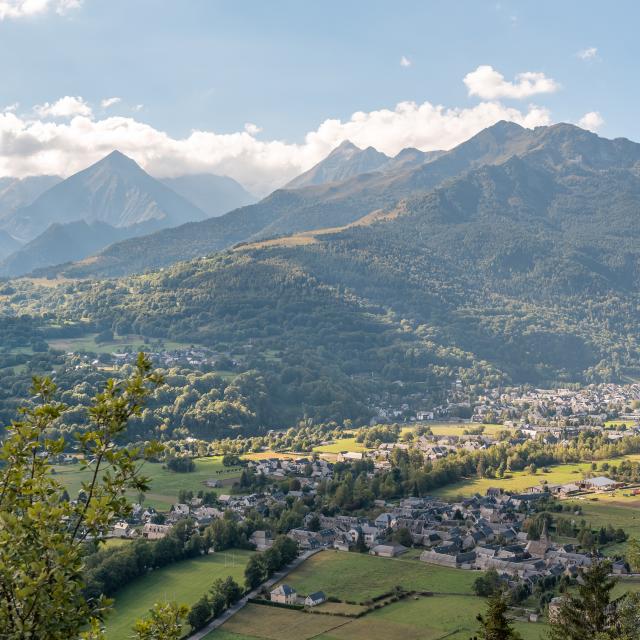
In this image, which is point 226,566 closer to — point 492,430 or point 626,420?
point 492,430

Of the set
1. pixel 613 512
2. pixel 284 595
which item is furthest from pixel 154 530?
pixel 613 512

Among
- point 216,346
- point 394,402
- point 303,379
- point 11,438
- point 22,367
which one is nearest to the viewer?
point 11,438

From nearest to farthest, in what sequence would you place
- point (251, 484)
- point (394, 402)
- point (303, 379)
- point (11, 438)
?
point (11, 438) < point (251, 484) < point (303, 379) < point (394, 402)

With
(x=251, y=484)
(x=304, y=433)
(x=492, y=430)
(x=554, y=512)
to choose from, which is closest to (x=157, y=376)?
(x=554, y=512)

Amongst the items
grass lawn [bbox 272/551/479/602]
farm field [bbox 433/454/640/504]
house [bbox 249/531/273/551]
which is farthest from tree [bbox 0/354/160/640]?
farm field [bbox 433/454/640/504]

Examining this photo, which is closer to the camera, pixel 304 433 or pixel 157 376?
pixel 157 376

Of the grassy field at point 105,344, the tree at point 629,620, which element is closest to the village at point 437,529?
the tree at point 629,620

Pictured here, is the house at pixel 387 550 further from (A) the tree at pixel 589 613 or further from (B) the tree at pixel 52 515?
(B) the tree at pixel 52 515
